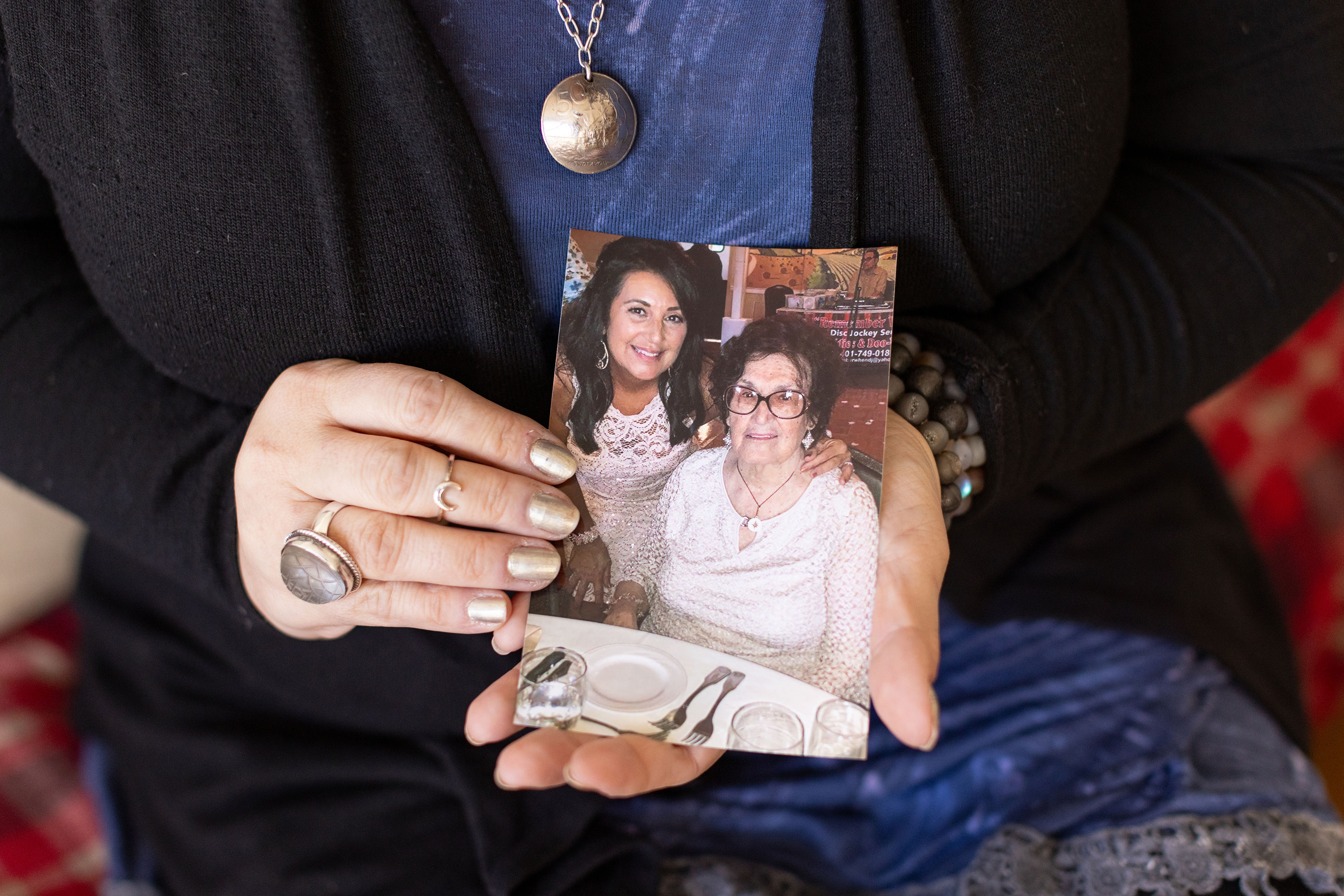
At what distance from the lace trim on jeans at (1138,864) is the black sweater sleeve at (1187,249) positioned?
29cm

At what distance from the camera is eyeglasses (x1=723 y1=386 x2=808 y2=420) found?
1.84 ft

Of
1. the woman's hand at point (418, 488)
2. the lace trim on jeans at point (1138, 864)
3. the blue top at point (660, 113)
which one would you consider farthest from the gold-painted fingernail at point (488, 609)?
the lace trim on jeans at point (1138, 864)

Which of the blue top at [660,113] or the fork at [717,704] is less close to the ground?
the blue top at [660,113]

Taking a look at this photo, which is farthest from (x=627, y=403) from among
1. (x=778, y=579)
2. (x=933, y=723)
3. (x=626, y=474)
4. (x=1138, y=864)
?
(x=1138, y=864)

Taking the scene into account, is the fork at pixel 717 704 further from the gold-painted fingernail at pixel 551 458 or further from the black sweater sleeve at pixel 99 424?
the black sweater sleeve at pixel 99 424

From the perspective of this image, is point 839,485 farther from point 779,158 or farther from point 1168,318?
point 1168,318

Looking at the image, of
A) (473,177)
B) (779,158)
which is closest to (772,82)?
(779,158)

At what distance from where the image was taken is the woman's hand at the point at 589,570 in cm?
53

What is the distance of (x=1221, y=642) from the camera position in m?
0.82

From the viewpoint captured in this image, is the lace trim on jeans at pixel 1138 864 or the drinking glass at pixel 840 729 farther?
the lace trim on jeans at pixel 1138 864

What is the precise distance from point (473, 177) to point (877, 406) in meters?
0.30

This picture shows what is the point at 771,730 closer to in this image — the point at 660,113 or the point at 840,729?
the point at 840,729

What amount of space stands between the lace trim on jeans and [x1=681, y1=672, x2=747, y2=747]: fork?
24cm

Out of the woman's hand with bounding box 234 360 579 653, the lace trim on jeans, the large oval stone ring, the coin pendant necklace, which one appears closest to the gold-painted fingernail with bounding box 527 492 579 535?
the woman's hand with bounding box 234 360 579 653
